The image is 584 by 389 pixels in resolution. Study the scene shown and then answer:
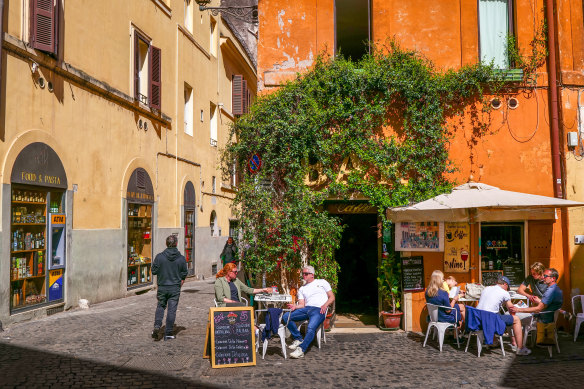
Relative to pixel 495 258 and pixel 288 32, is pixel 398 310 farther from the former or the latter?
pixel 288 32

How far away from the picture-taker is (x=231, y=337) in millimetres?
7242

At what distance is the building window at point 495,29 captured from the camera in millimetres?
10359

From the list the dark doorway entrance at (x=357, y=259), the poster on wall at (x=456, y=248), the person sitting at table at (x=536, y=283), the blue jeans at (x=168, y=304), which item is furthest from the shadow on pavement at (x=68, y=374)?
the dark doorway entrance at (x=357, y=259)

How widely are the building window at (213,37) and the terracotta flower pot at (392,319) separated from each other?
50.7 ft

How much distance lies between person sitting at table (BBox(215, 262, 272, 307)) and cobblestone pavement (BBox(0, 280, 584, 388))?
86 centimetres

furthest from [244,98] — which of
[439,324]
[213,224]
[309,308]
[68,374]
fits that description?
[68,374]

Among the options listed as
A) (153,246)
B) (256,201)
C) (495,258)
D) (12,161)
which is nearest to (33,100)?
(12,161)

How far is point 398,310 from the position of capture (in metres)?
9.81

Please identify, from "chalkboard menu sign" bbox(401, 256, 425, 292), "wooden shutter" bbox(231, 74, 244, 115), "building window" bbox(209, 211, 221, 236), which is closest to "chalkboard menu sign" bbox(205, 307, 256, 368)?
"chalkboard menu sign" bbox(401, 256, 425, 292)

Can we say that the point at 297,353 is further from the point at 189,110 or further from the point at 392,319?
the point at 189,110

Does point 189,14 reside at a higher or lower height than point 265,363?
higher

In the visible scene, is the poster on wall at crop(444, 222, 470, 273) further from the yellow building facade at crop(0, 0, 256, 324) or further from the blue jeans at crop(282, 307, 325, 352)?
the yellow building facade at crop(0, 0, 256, 324)

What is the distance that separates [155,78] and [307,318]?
33.9ft

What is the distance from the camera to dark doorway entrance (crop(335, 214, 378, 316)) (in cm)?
1370
